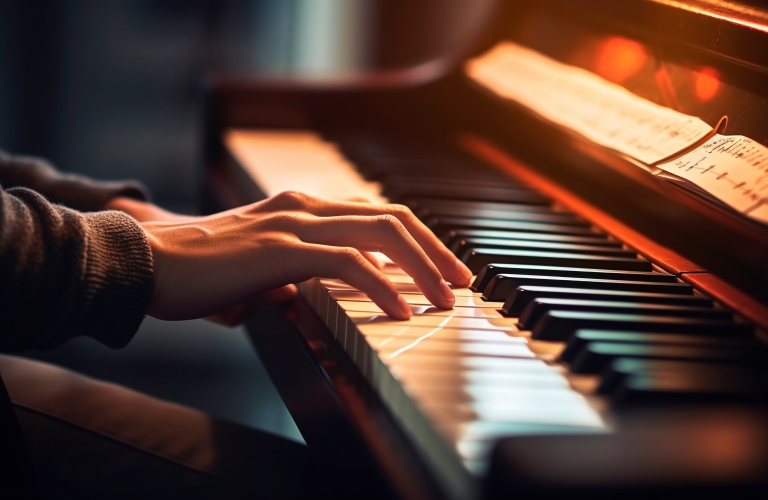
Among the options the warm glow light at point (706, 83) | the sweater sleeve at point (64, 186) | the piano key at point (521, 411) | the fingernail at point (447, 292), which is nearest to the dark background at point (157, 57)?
the sweater sleeve at point (64, 186)

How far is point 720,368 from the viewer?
29.0 inches

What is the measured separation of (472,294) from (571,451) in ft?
1.52

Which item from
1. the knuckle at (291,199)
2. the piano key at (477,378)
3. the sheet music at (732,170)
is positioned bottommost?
the piano key at (477,378)

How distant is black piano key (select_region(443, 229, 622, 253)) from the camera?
3.67 ft

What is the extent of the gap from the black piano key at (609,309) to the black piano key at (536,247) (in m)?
0.21

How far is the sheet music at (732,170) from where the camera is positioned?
0.88 m

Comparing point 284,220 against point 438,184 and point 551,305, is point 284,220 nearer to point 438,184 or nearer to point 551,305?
point 551,305

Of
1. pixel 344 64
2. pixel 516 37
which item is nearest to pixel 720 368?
pixel 516 37

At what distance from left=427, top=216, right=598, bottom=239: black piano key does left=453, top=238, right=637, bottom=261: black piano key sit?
69 mm

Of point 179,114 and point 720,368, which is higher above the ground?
point 720,368

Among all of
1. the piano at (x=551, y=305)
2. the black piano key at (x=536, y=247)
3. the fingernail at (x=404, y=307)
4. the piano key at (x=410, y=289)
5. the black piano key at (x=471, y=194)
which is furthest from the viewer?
the black piano key at (x=471, y=194)

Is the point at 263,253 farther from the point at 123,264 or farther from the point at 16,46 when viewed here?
the point at 16,46

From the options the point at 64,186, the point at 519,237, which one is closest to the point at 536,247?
the point at 519,237

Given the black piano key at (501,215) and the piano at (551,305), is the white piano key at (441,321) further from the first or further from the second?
the black piano key at (501,215)
